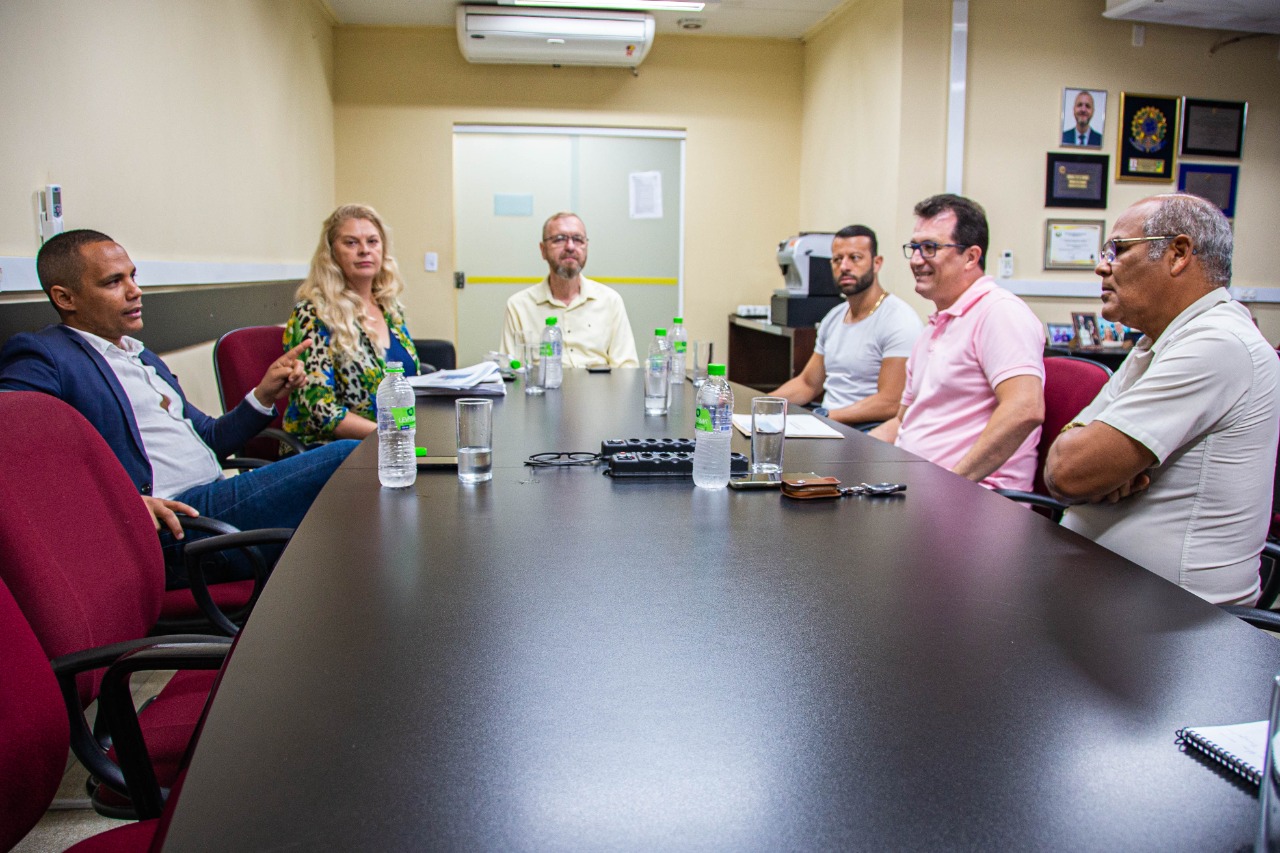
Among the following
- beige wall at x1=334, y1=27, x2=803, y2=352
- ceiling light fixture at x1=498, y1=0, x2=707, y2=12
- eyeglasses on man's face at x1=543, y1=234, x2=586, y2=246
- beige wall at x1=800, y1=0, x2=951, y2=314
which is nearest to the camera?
eyeglasses on man's face at x1=543, y1=234, x2=586, y2=246

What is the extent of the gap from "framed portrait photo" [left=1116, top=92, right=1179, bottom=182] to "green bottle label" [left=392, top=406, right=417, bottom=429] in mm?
4561

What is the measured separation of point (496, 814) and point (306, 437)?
238 centimetres

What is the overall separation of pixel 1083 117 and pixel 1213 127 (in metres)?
0.79

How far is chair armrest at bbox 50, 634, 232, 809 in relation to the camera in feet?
3.68

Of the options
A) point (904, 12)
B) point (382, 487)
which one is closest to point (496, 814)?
point (382, 487)

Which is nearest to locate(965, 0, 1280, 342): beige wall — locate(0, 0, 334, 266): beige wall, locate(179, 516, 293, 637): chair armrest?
locate(0, 0, 334, 266): beige wall

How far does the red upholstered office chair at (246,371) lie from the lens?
9.85 ft

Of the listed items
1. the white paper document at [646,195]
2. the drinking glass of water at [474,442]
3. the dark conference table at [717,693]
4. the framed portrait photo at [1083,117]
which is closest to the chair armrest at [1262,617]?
the dark conference table at [717,693]

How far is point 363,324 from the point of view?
2957 millimetres

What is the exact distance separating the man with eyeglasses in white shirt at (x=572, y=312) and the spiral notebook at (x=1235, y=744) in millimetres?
3419

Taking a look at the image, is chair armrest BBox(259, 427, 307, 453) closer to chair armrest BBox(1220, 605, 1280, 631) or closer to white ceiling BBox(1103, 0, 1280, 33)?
chair armrest BBox(1220, 605, 1280, 631)

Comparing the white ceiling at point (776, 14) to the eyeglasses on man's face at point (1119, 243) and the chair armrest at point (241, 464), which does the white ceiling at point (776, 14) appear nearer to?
the eyeglasses on man's face at point (1119, 243)

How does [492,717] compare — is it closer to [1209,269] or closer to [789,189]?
[1209,269]

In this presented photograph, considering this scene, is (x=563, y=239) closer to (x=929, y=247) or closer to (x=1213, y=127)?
(x=929, y=247)
